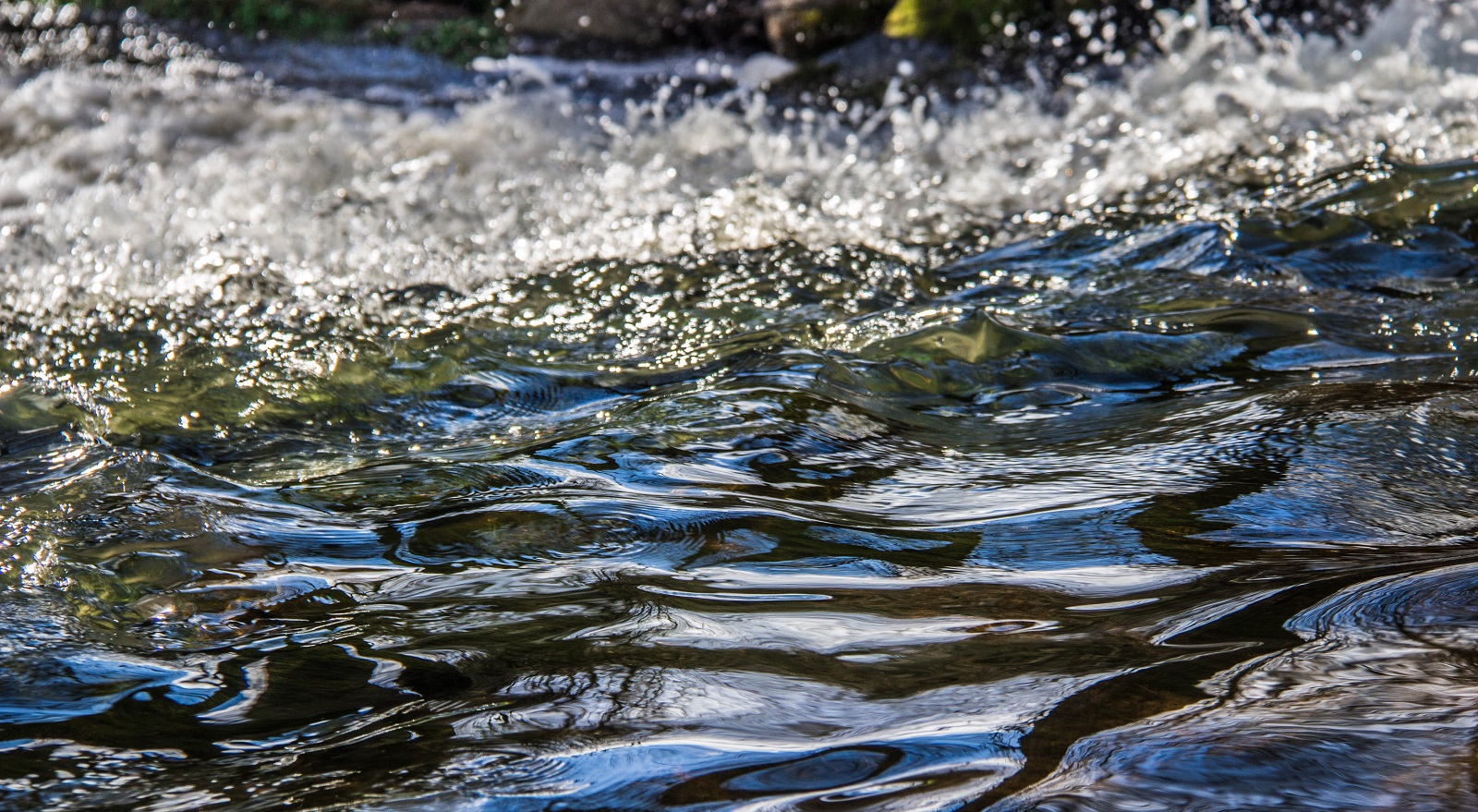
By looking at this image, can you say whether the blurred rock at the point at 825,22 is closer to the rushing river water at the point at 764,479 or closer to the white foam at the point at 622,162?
the white foam at the point at 622,162

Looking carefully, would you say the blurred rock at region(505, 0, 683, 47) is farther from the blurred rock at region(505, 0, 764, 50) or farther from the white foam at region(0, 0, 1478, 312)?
the white foam at region(0, 0, 1478, 312)

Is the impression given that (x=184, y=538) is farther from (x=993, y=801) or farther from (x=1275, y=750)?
(x=1275, y=750)

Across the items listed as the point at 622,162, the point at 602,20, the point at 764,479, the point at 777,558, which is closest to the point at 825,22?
the point at 602,20

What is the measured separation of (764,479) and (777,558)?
16.6 inches

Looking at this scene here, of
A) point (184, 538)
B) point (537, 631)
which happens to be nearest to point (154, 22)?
point (184, 538)

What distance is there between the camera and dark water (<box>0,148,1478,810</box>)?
1391mm

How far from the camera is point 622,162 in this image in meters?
6.16

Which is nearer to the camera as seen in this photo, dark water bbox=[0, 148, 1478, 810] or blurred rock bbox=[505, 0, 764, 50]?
dark water bbox=[0, 148, 1478, 810]

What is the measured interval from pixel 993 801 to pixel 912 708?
0.22 m

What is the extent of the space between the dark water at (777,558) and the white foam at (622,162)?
992mm

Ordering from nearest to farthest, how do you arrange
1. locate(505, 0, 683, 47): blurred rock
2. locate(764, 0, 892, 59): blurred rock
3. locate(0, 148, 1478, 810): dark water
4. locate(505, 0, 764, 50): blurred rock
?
locate(0, 148, 1478, 810): dark water
locate(764, 0, 892, 59): blurred rock
locate(505, 0, 764, 50): blurred rock
locate(505, 0, 683, 47): blurred rock

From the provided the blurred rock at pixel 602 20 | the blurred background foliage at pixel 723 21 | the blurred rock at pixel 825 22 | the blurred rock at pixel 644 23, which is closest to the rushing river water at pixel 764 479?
the blurred background foliage at pixel 723 21

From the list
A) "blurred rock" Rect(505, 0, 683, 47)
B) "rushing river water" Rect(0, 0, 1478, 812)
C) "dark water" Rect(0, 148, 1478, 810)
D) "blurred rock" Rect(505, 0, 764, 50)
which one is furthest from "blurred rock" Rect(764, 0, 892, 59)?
"dark water" Rect(0, 148, 1478, 810)

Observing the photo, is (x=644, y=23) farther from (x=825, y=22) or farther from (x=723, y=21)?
(x=825, y=22)
